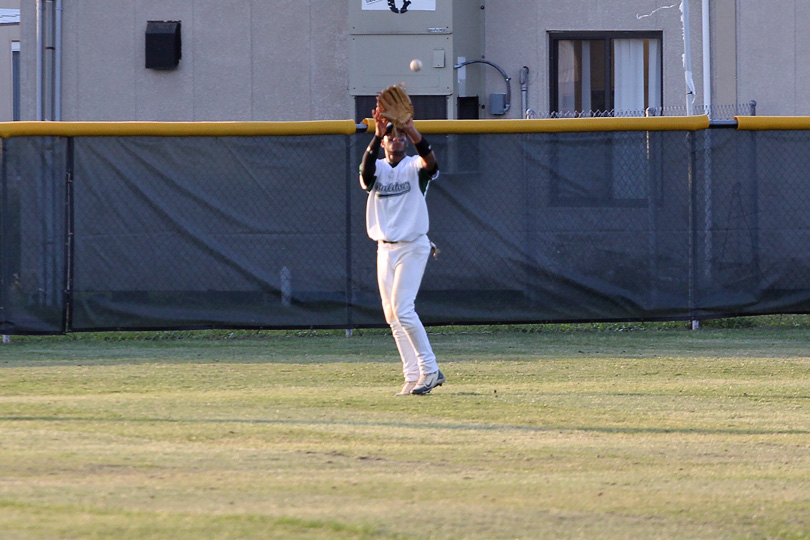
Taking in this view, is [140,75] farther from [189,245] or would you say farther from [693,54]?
[693,54]

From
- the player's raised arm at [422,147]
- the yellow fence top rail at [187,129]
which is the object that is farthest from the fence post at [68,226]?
the player's raised arm at [422,147]

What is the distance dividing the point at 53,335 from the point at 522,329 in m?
4.42

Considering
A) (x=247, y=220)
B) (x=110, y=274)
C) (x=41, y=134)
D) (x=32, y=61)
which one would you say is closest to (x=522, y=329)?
(x=247, y=220)

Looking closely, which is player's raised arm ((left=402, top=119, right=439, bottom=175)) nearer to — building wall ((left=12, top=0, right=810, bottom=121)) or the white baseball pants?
the white baseball pants

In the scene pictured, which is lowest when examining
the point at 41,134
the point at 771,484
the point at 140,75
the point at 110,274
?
the point at 771,484

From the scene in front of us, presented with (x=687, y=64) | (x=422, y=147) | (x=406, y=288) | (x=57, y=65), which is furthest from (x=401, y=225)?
(x=57, y=65)

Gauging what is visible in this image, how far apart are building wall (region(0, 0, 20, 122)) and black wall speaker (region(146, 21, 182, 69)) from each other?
20.2 ft

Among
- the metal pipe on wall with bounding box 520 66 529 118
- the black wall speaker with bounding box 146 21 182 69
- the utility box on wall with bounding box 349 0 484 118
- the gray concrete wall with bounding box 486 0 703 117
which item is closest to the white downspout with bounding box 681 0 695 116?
the gray concrete wall with bounding box 486 0 703 117

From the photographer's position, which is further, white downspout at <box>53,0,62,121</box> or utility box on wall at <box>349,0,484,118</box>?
white downspout at <box>53,0,62,121</box>

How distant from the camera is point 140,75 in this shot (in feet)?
46.7

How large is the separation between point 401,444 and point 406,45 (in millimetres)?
8464

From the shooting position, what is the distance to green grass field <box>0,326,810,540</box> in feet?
13.9

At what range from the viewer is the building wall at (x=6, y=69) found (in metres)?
19.5

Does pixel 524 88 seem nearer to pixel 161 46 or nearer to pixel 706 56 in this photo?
pixel 706 56
